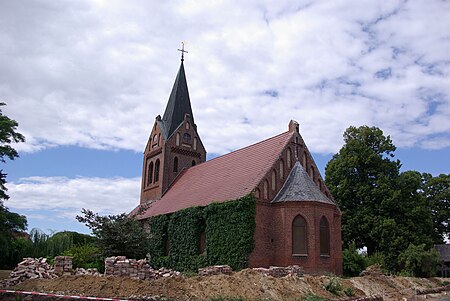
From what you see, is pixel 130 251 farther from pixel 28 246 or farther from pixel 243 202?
pixel 28 246

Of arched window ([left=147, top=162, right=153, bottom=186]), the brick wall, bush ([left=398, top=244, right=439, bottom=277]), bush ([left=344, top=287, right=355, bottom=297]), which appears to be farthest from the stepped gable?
arched window ([left=147, top=162, right=153, bottom=186])

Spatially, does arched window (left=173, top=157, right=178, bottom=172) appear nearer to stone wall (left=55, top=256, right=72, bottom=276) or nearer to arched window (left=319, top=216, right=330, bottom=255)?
arched window (left=319, top=216, right=330, bottom=255)

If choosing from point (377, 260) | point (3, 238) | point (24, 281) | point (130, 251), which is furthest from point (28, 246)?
point (377, 260)

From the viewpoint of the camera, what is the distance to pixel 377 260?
31906mm

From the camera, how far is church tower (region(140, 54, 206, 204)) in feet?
128

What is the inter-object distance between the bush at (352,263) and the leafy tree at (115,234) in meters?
14.3

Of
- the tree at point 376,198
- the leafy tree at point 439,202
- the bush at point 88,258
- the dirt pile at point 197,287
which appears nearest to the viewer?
the dirt pile at point 197,287

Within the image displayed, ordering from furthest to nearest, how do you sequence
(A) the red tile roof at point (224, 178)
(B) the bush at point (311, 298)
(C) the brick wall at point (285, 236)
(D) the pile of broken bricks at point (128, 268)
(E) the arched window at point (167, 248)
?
(E) the arched window at point (167, 248) < (A) the red tile roof at point (224, 178) < (C) the brick wall at point (285, 236) < (D) the pile of broken bricks at point (128, 268) < (B) the bush at point (311, 298)

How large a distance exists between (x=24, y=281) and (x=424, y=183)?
4717cm

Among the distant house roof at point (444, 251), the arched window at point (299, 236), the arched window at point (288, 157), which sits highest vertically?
the arched window at point (288, 157)

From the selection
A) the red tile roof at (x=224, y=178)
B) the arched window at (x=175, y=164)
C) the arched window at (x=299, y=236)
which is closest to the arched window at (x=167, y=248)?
the red tile roof at (x=224, y=178)

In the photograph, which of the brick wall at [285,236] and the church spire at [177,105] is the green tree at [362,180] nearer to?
the brick wall at [285,236]

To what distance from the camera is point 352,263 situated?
2995cm

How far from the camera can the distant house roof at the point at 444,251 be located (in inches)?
1773
